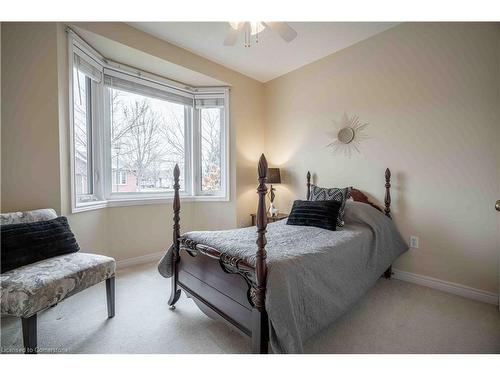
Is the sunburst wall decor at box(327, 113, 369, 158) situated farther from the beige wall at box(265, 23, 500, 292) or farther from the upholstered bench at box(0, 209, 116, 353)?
the upholstered bench at box(0, 209, 116, 353)

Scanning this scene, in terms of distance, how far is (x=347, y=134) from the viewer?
9.28 ft

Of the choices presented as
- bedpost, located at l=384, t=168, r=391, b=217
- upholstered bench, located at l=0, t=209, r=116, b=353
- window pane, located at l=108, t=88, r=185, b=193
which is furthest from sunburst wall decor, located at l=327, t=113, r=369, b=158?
upholstered bench, located at l=0, t=209, r=116, b=353

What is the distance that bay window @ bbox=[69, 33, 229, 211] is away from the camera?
8.22 feet

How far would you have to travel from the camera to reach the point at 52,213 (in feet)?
6.34

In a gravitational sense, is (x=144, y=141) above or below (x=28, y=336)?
above

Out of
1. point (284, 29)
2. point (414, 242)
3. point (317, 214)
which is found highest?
point (284, 29)

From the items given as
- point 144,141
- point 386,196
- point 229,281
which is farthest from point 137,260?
point 386,196

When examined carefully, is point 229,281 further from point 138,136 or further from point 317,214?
point 138,136

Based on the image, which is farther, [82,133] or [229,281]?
[82,133]

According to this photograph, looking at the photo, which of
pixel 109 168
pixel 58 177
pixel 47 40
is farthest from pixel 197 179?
pixel 47 40

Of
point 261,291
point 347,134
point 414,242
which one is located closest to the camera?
point 261,291

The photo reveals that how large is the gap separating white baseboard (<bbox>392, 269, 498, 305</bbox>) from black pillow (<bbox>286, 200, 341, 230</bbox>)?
3.47ft

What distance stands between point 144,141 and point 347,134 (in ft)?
8.81
